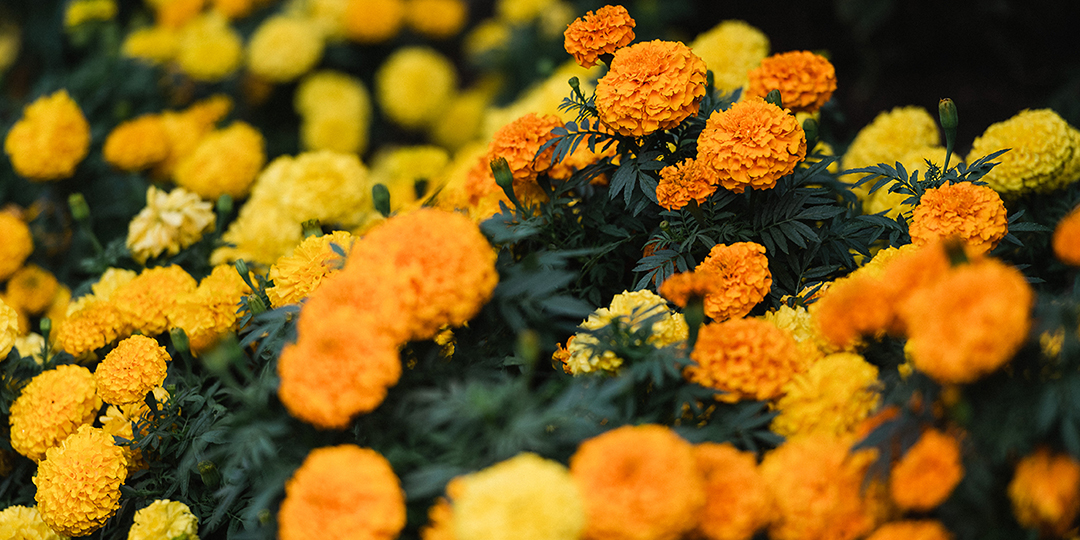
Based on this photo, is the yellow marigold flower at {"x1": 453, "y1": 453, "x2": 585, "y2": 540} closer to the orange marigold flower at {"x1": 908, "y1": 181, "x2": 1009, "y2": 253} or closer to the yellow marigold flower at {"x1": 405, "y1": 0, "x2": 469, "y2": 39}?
the orange marigold flower at {"x1": 908, "y1": 181, "x2": 1009, "y2": 253}

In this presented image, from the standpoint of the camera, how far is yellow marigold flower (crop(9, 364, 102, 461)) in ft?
5.77

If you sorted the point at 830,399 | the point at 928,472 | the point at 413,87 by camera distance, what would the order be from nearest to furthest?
the point at 928,472 < the point at 830,399 < the point at 413,87

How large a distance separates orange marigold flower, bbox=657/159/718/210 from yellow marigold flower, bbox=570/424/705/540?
61 centimetres

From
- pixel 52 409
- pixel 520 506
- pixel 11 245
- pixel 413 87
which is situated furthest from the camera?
pixel 413 87

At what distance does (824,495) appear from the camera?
1217 millimetres

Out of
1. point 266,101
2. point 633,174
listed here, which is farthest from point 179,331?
point 266,101

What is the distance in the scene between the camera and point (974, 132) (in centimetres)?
277

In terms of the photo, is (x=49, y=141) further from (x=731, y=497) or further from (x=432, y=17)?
(x=731, y=497)

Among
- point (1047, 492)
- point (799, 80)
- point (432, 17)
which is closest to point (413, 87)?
point (432, 17)

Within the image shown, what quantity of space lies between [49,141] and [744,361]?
2.45m

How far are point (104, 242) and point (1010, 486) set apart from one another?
2865 millimetres

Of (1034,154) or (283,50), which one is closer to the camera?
(1034,154)

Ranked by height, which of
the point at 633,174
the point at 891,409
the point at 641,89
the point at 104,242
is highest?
the point at 641,89

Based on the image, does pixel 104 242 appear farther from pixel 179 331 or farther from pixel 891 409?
pixel 891 409
